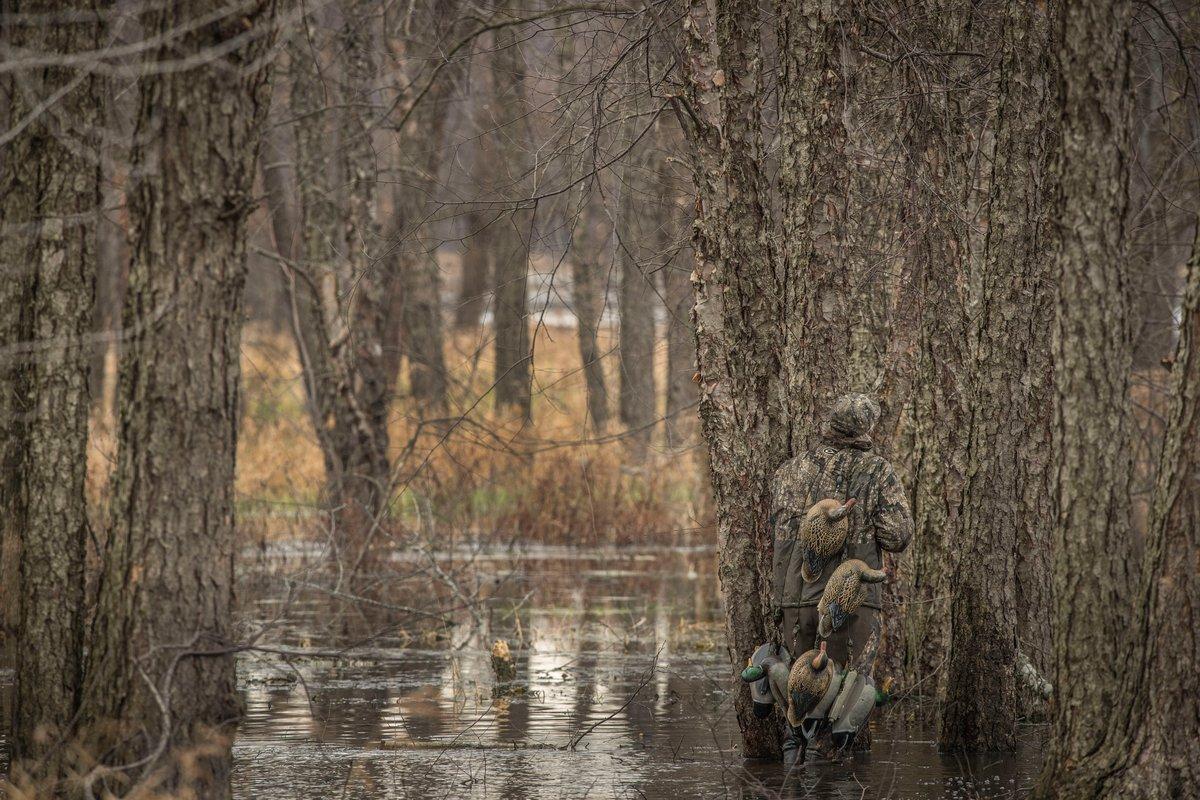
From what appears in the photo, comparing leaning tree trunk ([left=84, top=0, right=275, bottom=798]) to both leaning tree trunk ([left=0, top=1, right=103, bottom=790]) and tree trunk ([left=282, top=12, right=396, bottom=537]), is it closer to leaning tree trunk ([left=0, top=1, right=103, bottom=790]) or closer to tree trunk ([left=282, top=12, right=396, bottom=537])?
leaning tree trunk ([left=0, top=1, right=103, bottom=790])

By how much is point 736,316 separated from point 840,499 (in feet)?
4.01

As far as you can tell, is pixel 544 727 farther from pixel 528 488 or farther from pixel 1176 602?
pixel 528 488

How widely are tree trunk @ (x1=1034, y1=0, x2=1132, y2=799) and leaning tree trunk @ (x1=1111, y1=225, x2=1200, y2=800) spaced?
0.49ft

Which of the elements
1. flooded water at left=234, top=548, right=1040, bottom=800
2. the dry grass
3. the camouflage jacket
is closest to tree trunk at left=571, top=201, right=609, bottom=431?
the dry grass

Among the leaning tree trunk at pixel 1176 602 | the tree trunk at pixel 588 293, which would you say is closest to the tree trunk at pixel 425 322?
the tree trunk at pixel 588 293

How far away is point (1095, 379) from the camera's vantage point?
289 inches

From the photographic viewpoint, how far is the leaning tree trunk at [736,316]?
380 inches

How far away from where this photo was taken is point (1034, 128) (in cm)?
1025

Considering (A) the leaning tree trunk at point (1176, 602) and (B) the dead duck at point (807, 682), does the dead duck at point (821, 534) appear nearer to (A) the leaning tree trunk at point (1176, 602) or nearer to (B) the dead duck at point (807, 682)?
(B) the dead duck at point (807, 682)

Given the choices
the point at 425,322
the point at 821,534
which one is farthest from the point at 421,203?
the point at 821,534

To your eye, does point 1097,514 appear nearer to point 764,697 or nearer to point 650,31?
point 764,697

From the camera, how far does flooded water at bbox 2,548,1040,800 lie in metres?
9.02

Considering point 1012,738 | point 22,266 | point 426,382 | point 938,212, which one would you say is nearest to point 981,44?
point 938,212

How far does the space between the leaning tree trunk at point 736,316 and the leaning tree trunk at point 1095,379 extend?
2.49 m
